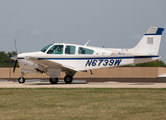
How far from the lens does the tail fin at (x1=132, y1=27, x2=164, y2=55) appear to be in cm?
1850

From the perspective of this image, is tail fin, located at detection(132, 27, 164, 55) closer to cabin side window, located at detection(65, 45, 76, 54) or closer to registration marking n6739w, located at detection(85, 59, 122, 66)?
registration marking n6739w, located at detection(85, 59, 122, 66)

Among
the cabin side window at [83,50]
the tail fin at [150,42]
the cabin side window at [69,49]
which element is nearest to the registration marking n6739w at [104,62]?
the cabin side window at [83,50]

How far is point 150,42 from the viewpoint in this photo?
1872 cm

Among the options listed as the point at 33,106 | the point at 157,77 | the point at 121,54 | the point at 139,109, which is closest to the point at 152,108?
the point at 139,109

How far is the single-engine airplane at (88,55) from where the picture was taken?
18.6 m

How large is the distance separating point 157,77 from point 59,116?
987 inches

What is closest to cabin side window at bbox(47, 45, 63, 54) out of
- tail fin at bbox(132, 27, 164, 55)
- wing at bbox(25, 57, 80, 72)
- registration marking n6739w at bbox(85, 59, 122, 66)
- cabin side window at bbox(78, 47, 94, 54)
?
wing at bbox(25, 57, 80, 72)

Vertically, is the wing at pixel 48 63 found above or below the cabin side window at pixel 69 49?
below

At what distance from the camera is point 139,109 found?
7602 millimetres

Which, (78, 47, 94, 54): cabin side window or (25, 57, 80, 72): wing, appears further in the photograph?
(78, 47, 94, 54): cabin side window

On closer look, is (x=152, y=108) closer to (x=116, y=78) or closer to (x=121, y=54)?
(x=121, y=54)

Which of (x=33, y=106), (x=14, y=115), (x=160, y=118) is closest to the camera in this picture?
(x=160, y=118)

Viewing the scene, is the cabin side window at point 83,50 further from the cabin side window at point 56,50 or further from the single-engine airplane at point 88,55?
the cabin side window at point 56,50

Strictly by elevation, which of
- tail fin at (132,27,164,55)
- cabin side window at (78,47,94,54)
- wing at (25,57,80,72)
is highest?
tail fin at (132,27,164,55)
